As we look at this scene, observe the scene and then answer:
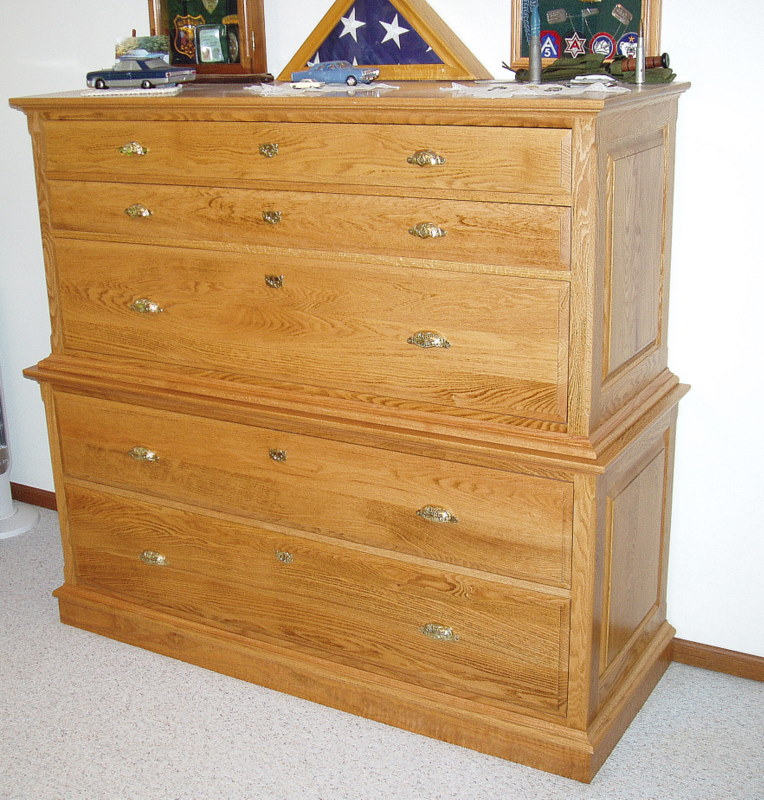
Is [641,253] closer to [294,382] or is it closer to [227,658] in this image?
[294,382]

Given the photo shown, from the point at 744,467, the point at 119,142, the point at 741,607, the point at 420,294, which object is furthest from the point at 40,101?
the point at 741,607

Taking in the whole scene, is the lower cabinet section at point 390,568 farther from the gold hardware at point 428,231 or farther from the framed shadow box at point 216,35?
the framed shadow box at point 216,35

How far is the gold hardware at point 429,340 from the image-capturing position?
188cm

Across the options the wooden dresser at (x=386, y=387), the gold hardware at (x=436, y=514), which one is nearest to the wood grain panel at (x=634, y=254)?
the wooden dresser at (x=386, y=387)

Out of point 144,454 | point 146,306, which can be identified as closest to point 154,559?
point 144,454

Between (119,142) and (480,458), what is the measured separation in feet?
3.40

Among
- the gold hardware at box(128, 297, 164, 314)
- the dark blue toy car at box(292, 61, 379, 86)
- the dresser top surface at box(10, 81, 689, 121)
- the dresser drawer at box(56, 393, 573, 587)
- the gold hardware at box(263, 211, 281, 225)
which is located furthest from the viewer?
the gold hardware at box(128, 297, 164, 314)

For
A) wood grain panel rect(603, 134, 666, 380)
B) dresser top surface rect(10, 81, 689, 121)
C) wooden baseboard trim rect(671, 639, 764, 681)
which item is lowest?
wooden baseboard trim rect(671, 639, 764, 681)

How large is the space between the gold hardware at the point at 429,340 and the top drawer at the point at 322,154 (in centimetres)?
27

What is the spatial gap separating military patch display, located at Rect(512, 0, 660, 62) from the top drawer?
0.50m

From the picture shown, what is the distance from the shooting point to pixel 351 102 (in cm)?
184

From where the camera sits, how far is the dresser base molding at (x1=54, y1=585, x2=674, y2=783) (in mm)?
1980

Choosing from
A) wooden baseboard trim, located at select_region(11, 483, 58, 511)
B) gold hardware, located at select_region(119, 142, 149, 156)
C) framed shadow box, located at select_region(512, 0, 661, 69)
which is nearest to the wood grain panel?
framed shadow box, located at select_region(512, 0, 661, 69)

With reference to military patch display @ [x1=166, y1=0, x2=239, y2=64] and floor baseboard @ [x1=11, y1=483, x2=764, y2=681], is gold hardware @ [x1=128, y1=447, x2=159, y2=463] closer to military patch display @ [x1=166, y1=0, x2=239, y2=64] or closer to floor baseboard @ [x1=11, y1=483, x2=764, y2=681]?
military patch display @ [x1=166, y1=0, x2=239, y2=64]
